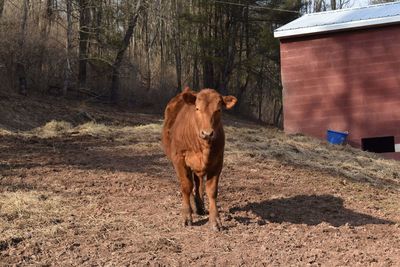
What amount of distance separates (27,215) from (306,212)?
3451 millimetres

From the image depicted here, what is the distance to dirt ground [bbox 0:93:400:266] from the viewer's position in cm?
507

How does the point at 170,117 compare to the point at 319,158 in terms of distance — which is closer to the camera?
the point at 170,117

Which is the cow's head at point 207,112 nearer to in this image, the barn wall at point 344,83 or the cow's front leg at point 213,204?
the cow's front leg at point 213,204

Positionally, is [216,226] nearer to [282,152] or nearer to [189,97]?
[189,97]

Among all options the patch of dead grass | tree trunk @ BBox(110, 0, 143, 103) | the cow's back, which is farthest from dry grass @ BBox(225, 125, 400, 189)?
tree trunk @ BBox(110, 0, 143, 103)

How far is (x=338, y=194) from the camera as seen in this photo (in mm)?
8453

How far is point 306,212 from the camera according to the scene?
7.16 metres

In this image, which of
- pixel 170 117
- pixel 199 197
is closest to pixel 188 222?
pixel 199 197

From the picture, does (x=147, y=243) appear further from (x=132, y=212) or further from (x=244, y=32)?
(x=244, y=32)

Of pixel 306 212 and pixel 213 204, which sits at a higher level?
pixel 213 204

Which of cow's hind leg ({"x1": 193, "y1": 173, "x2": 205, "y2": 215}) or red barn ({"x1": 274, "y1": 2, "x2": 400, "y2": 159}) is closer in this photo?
cow's hind leg ({"x1": 193, "y1": 173, "x2": 205, "y2": 215})

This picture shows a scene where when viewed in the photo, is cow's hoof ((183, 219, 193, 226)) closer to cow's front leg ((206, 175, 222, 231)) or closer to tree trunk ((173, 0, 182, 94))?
cow's front leg ((206, 175, 222, 231))

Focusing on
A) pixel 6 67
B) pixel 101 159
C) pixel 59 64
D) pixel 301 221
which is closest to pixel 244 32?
Answer: pixel 59 64

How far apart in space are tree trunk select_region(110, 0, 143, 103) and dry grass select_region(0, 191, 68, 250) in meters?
16.5
